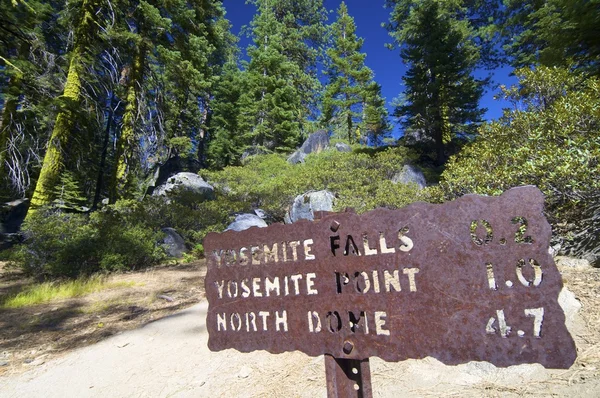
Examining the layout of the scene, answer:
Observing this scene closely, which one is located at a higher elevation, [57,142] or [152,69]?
[152,69]

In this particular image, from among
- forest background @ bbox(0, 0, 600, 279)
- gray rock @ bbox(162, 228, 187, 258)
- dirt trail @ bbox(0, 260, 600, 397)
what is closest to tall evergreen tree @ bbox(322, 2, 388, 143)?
forest background @ bbox(0, 0, 600, 279)

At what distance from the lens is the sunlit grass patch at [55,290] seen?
17.6 feet

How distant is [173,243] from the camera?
9.28m

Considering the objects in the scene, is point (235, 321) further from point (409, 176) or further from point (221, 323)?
point (409, 176)

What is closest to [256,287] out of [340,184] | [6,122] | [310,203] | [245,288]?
[245,288]

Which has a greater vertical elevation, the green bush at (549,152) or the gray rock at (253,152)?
the gray rock at (253,152)

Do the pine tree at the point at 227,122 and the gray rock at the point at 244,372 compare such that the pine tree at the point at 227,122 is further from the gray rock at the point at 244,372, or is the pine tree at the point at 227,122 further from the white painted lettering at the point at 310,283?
the white painted lettering at the point at 310,283

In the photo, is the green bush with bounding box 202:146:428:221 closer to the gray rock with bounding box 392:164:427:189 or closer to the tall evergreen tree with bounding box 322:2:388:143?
the gray rock with bounding box 392:164:427:189

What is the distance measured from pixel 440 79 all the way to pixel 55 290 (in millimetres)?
16394

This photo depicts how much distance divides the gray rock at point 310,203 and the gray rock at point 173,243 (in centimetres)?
406

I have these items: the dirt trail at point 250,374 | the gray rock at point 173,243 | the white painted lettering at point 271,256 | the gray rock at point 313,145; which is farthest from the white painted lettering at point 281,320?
the gray rock at point 313,145

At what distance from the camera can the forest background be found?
16.7 feet

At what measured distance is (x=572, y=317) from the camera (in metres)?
2.68

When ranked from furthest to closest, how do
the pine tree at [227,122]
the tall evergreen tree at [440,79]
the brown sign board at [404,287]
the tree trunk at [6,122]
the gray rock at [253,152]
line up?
the pine tree at [227,122]
the gray rock at [253,152]
the tall evergreen tree at [440,79]
the tree trunk at [6,122]
the brown sign board at [404,287]
